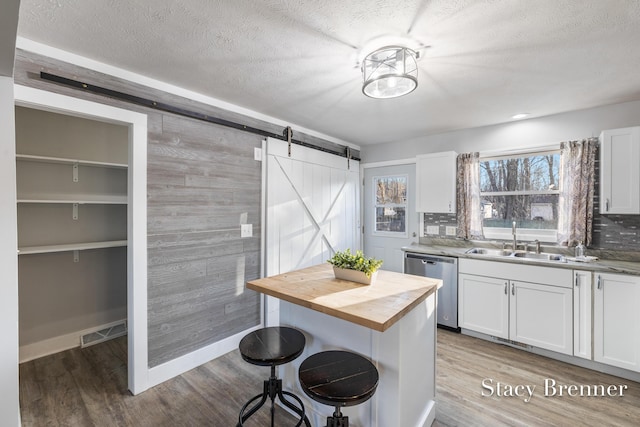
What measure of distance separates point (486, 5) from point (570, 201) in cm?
257

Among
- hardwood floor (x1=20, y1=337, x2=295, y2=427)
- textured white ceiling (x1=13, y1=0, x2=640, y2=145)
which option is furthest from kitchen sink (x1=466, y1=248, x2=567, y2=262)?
hardwood floor (x1=20, y1=337, x2=295, y2=427)

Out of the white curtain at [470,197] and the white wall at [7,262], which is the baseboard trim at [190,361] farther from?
the white curtain at [470,197]

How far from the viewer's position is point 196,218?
2545 mm

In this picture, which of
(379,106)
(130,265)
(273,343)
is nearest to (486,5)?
(379,106)

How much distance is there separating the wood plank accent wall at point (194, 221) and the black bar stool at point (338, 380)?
1.53 metres

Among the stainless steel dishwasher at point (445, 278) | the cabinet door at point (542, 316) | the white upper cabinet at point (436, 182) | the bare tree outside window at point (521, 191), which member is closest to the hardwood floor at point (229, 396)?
the cabinet door at point (542, 316)

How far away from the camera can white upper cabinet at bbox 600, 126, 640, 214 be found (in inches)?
97.8

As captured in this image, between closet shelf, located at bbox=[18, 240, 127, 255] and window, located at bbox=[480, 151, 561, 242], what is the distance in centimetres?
442

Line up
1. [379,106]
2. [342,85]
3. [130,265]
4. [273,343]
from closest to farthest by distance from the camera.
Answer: [273,343]
[130,265]
[342,85]
[379,106]

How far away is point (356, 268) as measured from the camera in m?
1.84

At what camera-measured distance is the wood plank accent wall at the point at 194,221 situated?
2270mm

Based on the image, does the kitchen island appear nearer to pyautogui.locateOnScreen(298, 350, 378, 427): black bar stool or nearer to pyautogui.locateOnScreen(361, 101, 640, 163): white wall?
pyautogui.locateOnScreen(298, 350, 378, 427): black bar stool

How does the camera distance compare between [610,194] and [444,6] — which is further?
[610,194]

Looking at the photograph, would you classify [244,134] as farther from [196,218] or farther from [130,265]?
[130,265]
